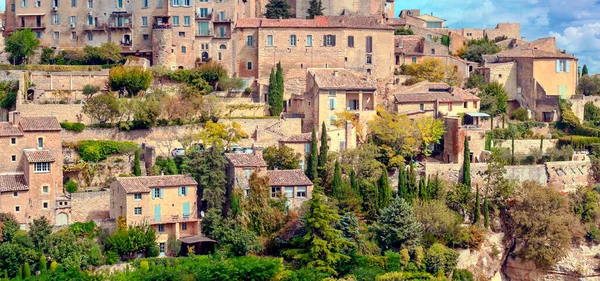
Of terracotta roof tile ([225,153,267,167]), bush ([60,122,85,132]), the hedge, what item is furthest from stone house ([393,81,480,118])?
bush ([60,122,85,132])

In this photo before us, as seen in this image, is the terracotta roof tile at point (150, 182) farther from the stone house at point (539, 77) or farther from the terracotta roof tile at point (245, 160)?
the stone house at point (539, 77)

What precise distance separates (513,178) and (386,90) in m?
11.8

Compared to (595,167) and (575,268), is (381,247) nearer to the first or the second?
(575,268)

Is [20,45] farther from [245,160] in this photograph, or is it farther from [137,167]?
[245,160]

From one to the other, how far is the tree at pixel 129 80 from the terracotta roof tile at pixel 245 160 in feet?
33.2

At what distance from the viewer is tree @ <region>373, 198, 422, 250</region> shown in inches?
2040

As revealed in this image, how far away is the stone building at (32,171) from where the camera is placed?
50.8 metres

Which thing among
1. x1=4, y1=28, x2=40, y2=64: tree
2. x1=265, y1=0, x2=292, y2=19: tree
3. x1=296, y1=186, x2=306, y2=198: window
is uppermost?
x1=265, y1=0, x2=292, y2=19: tree

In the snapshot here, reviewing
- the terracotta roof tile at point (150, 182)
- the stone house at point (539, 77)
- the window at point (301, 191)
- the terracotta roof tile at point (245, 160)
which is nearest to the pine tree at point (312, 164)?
the window at point (301, 191)

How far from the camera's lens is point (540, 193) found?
5575 cm

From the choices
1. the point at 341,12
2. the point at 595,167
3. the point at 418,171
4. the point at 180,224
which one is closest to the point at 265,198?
the point at 180,224

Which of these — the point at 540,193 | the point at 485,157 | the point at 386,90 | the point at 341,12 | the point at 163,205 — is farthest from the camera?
the point at 341,12

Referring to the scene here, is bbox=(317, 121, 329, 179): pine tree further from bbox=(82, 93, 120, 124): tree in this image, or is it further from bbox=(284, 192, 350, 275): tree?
bbox=(82, 93, 120, 124): tree

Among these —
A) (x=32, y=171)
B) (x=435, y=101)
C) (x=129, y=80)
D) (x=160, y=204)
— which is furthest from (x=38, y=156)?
(x=435, y=101)
